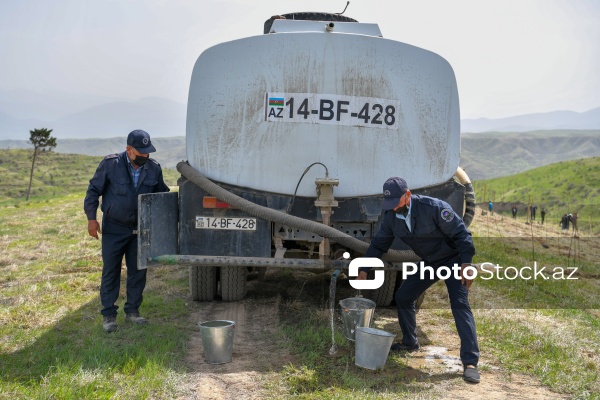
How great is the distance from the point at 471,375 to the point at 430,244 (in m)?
1.06

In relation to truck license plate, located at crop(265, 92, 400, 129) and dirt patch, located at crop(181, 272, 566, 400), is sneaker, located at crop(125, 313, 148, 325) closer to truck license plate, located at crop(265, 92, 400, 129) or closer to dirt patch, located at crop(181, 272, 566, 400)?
dirt patch, located at crop(181, 272, 566, 400)

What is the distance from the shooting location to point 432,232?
426cm

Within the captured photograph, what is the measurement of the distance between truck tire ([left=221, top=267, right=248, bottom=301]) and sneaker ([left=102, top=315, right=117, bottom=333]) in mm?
1285

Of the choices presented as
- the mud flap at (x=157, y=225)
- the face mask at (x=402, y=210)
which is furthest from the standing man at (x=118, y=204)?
the face mask at (x=402, y=210)

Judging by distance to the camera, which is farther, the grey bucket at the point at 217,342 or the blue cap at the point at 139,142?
the blue cap at the point at 139,142

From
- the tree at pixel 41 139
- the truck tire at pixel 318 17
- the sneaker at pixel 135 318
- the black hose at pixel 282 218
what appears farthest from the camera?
the tree at pixel 41 139

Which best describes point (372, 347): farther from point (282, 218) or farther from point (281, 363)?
point (282, 218)

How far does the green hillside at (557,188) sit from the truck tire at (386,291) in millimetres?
40340

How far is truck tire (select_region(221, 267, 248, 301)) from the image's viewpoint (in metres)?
5.78

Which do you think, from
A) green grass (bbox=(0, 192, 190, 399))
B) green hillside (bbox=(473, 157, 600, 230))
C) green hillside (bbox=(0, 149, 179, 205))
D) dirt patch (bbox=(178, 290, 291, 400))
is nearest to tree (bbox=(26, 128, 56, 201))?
green hillside (bbox=(0, 149, 179, 205))

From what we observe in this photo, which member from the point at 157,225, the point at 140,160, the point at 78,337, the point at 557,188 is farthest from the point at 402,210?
the point at 557,188

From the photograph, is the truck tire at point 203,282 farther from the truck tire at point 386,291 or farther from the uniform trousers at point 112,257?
the truck tire at point 386,291

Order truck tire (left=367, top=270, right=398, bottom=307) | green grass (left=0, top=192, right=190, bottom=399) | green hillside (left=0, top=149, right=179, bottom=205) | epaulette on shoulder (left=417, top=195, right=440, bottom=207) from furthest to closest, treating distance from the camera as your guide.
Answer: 1. green hillside (left=0, top=149, right=179, bottom=205)
2. truck tire (left=367, top=270, right=398, bottom=307)
3. epaulette on shoulder (left=417, top=195, right=440, bottom=207)
4. green grass (left=0, top=192, right=190, bottom=399)

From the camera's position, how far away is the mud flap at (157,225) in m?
4.60
